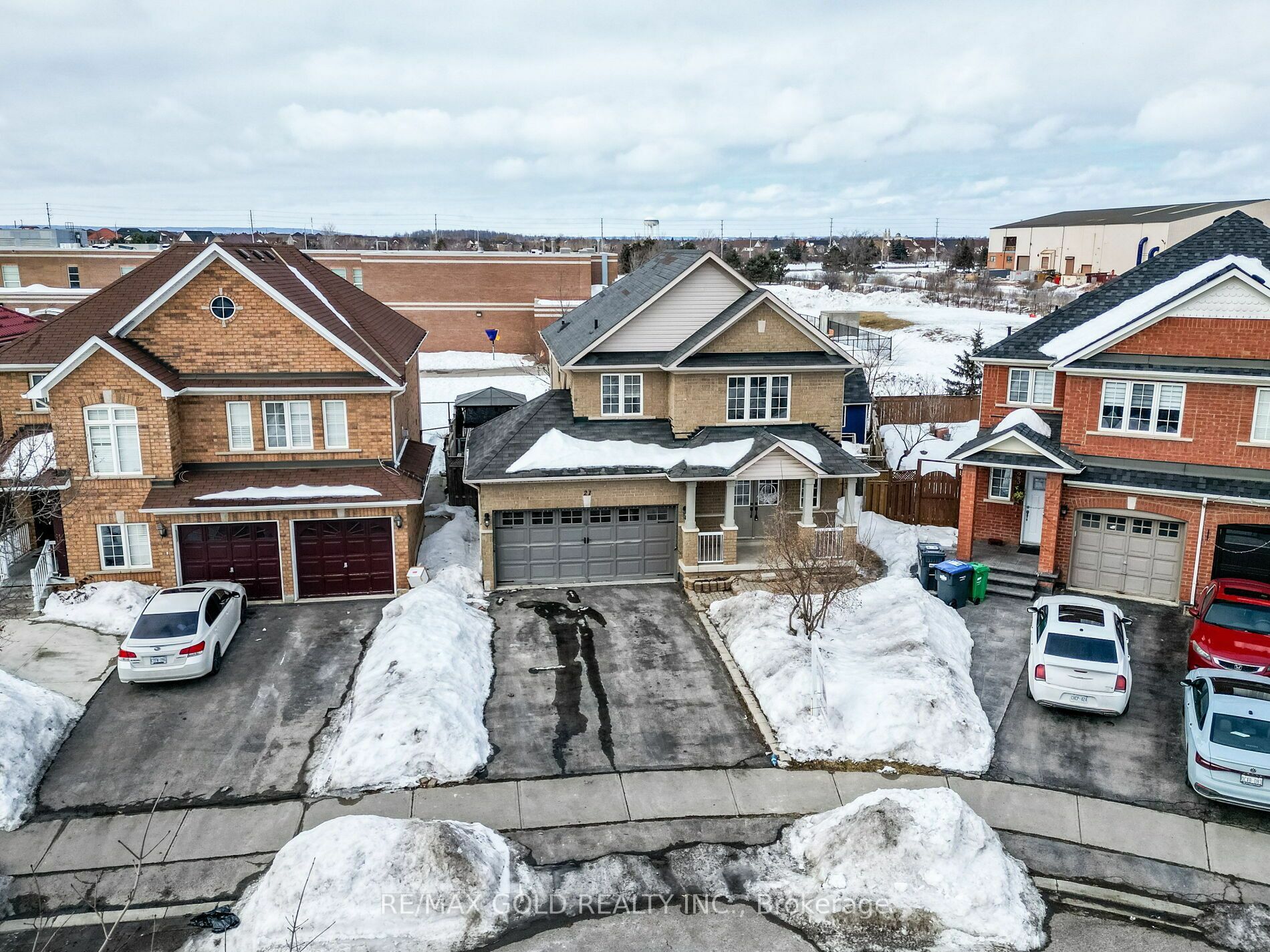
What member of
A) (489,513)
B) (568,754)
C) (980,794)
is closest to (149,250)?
(489,513)

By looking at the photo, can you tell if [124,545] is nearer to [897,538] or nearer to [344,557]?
[344,557]

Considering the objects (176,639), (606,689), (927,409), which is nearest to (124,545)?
(176,639)

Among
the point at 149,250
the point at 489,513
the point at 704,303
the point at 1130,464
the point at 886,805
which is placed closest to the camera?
the point at 886,805

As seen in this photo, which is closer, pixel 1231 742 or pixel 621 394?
pixel 1231 742

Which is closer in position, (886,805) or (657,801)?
(886,805)

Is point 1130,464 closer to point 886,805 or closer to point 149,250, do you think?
point 886,805

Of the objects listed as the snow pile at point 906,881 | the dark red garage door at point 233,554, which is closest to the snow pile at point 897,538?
the snow pile at point 906,881
